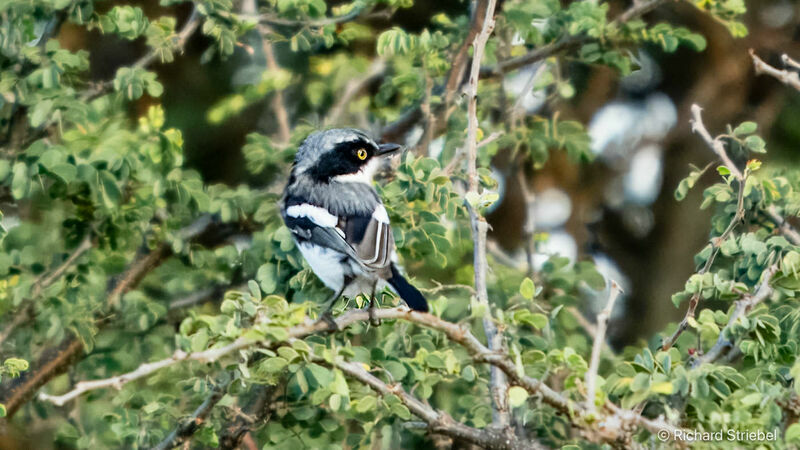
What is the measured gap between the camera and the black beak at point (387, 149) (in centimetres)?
441

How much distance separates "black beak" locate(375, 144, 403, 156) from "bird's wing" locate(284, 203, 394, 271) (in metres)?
0.49

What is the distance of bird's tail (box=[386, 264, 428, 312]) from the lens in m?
3.14

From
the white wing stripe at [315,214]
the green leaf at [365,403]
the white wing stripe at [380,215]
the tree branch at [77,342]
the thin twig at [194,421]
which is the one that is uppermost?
the white wing stripe at [380,215]

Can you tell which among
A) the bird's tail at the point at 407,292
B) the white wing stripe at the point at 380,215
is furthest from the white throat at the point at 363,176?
the bird's tail at the point at 407,292

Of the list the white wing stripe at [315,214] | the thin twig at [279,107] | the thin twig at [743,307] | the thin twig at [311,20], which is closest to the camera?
the thin twig at [743,307]

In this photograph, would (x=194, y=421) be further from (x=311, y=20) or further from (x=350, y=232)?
(x=311, y=20)

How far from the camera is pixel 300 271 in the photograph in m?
4.05

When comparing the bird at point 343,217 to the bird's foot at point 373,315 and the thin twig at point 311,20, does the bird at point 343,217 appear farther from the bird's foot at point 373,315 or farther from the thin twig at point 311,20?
the thin twig at point 311,20

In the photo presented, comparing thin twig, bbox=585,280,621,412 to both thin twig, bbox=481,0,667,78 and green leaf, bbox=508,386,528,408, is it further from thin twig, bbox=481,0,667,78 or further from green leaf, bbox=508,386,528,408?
thin twig, bbox=481,0,667,78

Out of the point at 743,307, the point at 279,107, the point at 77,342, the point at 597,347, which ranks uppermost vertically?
the point at 597,347

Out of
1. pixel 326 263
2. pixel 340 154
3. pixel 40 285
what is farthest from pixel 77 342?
pixel 326 263

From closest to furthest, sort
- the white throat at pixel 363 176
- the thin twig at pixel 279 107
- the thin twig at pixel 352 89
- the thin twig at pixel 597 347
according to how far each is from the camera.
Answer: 1. the thin twig at pixel 597 347
2. the white throat at pixel 363 176
3. the thin twig at pixel 352 89
4. the thin twig at pixel 279 107

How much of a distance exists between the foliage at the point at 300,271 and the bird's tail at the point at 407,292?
7.8 inches

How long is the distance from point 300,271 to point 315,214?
0.24m
